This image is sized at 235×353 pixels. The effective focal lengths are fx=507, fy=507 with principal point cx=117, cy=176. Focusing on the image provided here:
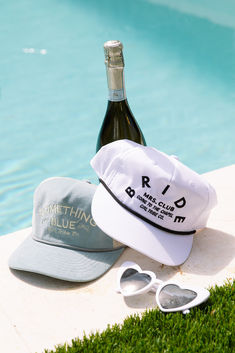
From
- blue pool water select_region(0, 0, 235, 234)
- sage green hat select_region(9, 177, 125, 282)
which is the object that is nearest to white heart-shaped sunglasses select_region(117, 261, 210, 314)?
sage green hat select_region(9, 177, 125, 282)

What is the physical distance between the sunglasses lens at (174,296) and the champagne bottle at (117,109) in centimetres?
66

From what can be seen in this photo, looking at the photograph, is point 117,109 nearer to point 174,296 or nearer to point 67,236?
point 67,236

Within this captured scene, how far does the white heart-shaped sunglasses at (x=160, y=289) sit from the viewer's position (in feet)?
4.75

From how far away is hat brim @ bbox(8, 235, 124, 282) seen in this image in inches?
62.0

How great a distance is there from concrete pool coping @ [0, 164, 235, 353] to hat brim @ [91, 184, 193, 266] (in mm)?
94

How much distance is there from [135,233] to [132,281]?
15 centimetres

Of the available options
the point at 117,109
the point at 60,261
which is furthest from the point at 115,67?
the point at 60,261

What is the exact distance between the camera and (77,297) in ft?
5.14

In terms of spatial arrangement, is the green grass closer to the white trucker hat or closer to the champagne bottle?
the white trucker hat

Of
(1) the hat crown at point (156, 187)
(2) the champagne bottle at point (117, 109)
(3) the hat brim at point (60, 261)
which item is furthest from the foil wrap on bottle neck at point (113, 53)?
(3) the hat brim at point (60, 261)

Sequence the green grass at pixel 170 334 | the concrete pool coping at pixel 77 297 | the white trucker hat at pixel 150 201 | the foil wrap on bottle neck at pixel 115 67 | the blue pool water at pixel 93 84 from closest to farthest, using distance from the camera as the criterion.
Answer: the green grass at pixel 170 334 < the concrete pool coping at pixel 77 297 < the white trucker hat at pixel 150 201 < the foil wrap on bottle neck at pixel 115 67 < the blue pool water at pixel 93 84

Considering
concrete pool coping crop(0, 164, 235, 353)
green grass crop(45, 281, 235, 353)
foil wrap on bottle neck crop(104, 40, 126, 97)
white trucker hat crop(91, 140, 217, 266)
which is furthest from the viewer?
foil wrap on bottle neck crop(104, 40, 126, 97)

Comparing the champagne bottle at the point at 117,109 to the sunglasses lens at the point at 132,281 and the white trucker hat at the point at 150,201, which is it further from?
the sunglasses lens at the point at 132,281

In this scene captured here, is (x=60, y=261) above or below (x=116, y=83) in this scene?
below
